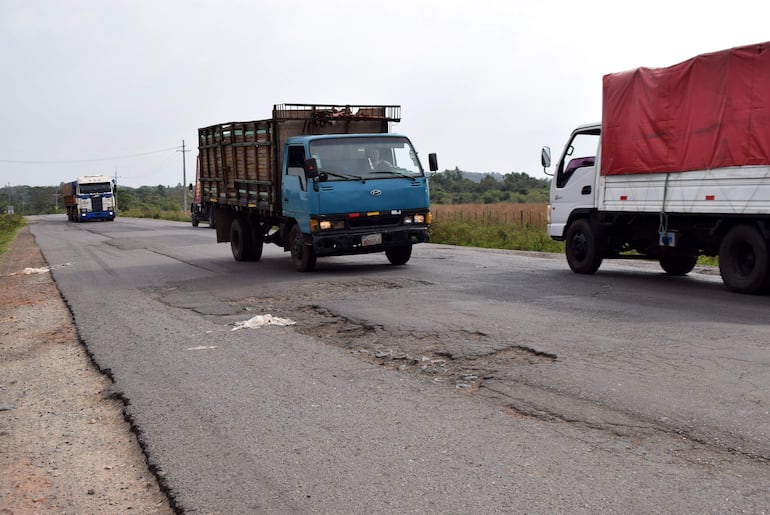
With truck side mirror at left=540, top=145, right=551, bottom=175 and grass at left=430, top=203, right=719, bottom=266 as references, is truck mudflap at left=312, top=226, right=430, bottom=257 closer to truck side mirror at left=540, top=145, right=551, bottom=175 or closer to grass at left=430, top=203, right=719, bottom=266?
truck side mirror at left=540, top=145, right=551, bottom=175

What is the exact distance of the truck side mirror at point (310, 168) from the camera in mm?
13898

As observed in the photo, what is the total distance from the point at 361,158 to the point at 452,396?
9020 millimetres

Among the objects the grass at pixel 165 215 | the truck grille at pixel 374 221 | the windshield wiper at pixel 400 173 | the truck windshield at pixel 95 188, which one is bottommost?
the grass at pixel 165 215

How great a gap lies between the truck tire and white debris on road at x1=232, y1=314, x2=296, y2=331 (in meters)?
5.91

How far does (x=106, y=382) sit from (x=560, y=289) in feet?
21.7

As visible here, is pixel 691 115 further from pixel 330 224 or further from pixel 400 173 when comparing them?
pixel 330 224

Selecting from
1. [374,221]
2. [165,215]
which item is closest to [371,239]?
[374,221]

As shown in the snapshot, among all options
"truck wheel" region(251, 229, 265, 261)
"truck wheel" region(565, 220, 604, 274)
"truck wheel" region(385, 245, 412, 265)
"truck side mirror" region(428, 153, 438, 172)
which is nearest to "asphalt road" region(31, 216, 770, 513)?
"truck wheel" region(565, 220, 604, 274)

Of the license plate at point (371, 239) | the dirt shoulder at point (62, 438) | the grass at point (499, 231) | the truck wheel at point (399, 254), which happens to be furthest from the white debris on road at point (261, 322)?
the grass at point (499, 231)

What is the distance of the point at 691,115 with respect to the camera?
11.6 metres

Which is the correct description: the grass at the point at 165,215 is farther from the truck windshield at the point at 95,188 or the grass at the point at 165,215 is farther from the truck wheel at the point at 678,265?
the truck wheel at the point at 678,265

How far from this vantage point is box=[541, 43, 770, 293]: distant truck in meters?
10.6

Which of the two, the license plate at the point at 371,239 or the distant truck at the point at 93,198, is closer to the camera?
the license plate at the point at 371,239

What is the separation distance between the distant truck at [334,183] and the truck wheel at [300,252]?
0.02 m
